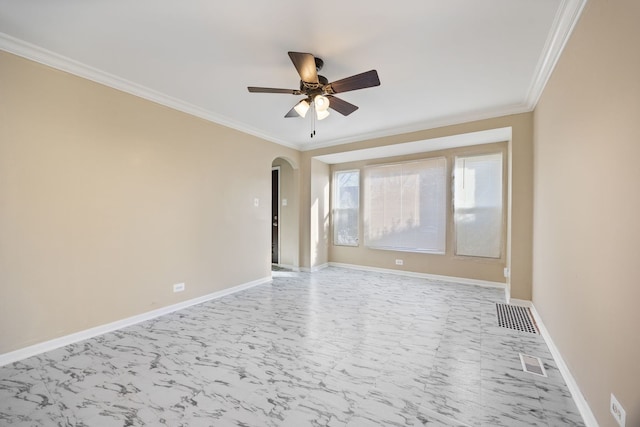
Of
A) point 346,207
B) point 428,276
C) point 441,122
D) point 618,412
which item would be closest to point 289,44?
point 441,122

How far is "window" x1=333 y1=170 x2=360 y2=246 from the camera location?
5719mm

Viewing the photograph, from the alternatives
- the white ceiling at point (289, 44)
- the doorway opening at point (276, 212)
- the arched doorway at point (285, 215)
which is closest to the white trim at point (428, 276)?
the arched doorway at point (285, 215)

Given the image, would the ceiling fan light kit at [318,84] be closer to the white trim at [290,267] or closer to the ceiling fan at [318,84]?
the ceiling fan at [318,84]

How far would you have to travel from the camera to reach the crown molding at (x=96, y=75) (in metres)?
2.13

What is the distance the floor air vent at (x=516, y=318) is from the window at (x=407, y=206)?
58.8 inches

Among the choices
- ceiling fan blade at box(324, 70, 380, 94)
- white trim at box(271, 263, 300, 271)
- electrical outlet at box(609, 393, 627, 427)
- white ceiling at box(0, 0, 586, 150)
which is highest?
white ceiling at box(0, 0, 586, 150)

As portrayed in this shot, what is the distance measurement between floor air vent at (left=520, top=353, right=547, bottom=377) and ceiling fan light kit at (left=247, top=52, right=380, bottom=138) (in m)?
2.62

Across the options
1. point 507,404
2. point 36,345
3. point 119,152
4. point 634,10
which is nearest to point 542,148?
point 634,10

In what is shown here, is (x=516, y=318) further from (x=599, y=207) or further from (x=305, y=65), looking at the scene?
(x=305, y=65)

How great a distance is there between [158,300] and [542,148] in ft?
15.5

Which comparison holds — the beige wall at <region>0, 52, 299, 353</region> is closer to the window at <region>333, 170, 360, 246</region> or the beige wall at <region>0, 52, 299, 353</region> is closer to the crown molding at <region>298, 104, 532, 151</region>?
the crown molding at <region>298, 104, 532, 151</region>

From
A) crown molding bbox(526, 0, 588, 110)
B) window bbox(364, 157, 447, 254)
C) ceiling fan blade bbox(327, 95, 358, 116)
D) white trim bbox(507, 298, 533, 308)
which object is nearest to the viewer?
crown molding bbox(526, 0, 588, 110)

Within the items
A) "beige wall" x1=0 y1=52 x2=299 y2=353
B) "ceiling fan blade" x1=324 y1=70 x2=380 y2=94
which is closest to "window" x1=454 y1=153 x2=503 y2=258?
"ceiling fan blade" x1=324 y1=70 x2=380 y2=94

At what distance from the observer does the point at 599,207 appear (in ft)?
4.69
